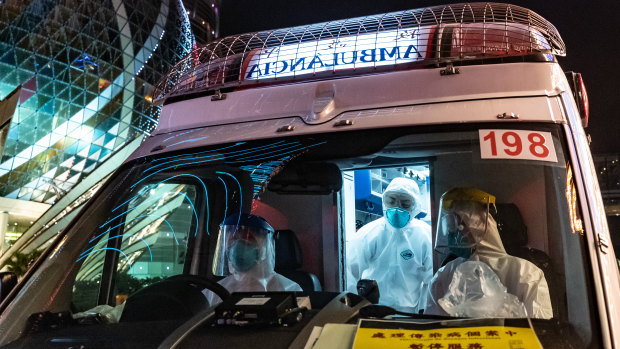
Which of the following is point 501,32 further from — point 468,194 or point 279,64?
point 279,64

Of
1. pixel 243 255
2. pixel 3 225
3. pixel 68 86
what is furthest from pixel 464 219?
pixel 68 86

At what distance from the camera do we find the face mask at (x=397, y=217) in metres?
4.43

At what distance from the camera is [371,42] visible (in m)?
2.59

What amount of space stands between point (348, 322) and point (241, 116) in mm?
1264

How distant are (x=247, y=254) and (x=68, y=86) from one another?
131 feet

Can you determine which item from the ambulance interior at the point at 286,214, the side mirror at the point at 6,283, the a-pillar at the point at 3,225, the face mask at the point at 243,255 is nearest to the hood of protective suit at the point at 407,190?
the ambulance interior at the point at 286,214

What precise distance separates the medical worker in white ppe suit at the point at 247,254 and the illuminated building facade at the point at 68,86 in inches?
1275

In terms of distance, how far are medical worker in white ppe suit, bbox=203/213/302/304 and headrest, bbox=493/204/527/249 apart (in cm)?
104

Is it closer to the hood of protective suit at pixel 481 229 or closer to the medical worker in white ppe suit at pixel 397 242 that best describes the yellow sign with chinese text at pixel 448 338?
the hood of protective suit at pixel 481 229

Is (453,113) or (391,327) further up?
(453,113)

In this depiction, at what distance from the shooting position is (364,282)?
201 cm

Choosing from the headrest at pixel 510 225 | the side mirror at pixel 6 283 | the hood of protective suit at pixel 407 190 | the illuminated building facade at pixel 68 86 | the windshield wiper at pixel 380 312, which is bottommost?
the windshield wiper at pixel 380 312

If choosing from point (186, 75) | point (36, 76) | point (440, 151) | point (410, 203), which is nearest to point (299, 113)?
point (440, 151)

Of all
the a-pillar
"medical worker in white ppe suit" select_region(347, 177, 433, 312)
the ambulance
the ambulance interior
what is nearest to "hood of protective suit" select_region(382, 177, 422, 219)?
"medical worker in white ppe suit" select_region(347, 177, 433, 312)
